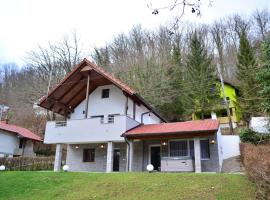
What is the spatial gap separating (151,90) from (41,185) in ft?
71.0

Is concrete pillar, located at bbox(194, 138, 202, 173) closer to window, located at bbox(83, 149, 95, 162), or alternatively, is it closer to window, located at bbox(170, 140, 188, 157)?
window, located at bbox(170, 140, 188, 157)

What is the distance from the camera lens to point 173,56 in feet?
123

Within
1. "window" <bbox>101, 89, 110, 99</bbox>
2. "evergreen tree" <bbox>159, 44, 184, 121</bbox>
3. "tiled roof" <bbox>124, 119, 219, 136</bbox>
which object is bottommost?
"tiled roof" <bbox>124, 119, 219, 136</bbox>

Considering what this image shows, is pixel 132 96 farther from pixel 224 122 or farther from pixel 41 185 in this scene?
pixel 224 122

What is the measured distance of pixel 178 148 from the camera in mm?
19484

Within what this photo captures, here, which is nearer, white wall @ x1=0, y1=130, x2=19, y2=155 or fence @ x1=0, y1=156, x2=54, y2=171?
fence @ x1=0, y1=156, x2=54, y2=171

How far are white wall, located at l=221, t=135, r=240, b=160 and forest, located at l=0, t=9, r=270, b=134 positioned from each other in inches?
213

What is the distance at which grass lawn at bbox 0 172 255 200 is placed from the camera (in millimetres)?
10672

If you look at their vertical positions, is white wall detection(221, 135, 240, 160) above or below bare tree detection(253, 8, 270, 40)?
below

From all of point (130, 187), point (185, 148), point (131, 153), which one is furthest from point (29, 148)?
point (130, 187)

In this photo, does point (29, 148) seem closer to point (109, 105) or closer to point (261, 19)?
point (109, 105)


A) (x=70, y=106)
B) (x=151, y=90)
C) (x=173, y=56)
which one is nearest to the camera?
(x=70, y=106)

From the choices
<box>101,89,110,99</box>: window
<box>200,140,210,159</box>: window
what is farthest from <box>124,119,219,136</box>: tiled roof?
<box>101,89,110,99</box>: window

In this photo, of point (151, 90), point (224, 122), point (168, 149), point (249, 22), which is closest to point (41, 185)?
point (168, 149)
